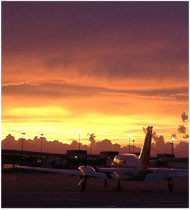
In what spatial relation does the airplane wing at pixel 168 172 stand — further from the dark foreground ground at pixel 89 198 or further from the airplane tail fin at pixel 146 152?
the dark foreground ground at pixel 89 198

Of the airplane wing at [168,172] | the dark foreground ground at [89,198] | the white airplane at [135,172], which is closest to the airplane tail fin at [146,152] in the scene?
the white airplane at [135,172]

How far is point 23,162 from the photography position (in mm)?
164125

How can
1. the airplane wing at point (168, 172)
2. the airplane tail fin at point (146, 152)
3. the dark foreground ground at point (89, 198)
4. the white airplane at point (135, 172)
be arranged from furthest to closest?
the airplane tail fin at point (146, 152) → the airplane wing at point (168, 172) → the white airplane at point (135, 172) → the dark foreground ground at point (89, 198)

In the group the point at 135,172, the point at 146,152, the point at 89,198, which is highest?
the point at 146,152

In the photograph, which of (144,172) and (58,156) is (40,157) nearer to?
(58,156)

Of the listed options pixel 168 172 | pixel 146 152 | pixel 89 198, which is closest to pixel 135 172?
pixel 146 152

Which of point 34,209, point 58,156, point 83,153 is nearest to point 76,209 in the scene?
point 34,209

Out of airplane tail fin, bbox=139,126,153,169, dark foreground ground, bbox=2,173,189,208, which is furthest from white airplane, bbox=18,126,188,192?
dark foreground ground, bbox=2,173,189,208

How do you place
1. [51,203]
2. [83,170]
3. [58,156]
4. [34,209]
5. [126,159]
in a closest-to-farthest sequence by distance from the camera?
[34,209], [51,203], [83,170], [126,159], [58,156]

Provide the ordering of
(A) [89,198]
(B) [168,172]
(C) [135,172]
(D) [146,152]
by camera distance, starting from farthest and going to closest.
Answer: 1. (D) [146,152]
2. (C) [135,172]
3. (B) [168,172]
4. (A) [89,198]

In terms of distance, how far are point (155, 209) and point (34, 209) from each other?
252 inches

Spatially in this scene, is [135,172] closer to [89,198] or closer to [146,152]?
[146,152]

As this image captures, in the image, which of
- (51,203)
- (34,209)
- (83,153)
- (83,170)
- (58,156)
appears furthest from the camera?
(58,156)

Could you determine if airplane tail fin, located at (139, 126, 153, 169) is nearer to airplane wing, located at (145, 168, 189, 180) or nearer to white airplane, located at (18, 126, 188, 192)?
white airplane, located at (18, 126, 188, 192)
